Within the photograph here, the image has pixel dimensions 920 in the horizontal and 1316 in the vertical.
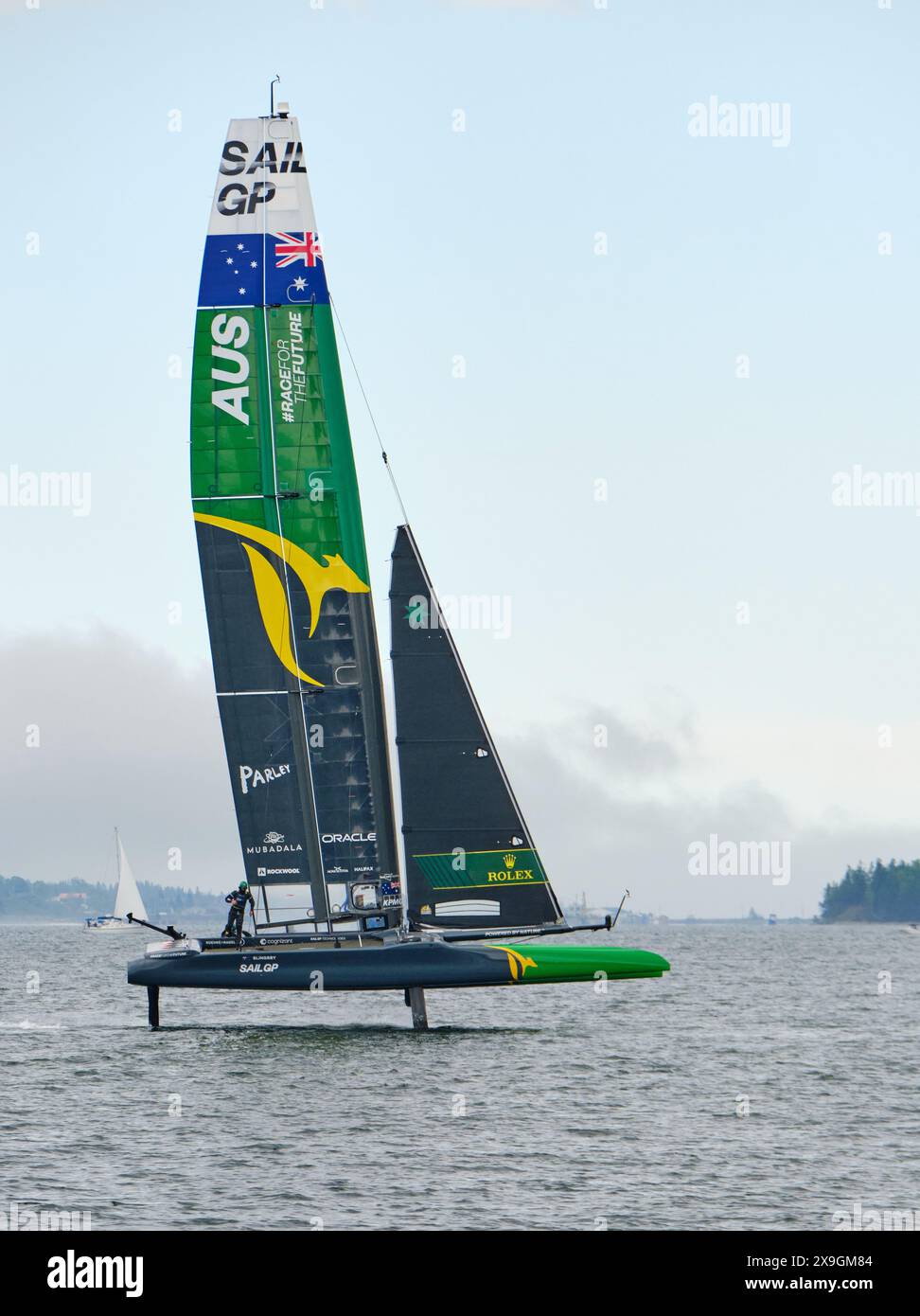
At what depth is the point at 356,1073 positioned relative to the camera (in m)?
31.4

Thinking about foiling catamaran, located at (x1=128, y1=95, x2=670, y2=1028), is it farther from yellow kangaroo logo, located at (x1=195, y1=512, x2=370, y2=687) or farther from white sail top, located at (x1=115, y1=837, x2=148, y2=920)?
white sail top, located at (x1=115, y1=837, x2=148, y2=920)

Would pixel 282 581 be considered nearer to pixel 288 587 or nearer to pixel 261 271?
pixel 288 587

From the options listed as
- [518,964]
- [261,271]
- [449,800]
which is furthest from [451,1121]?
[261,271]

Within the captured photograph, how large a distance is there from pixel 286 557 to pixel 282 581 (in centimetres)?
51

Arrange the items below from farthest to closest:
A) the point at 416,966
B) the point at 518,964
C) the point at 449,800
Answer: the point at 449,800
the point at 416,966
the point at 518,964

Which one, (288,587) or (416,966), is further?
(288,587)

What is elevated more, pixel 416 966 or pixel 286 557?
pixel 286 557

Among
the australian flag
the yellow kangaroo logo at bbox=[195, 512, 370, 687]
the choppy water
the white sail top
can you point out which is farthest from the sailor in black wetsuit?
the white sail top

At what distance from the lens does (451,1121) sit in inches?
1048

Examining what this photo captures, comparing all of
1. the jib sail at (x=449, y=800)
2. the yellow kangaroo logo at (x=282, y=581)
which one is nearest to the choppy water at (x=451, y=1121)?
the jib sail at (x=449, y=800)

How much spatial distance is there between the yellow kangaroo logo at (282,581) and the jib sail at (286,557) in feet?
0.09
